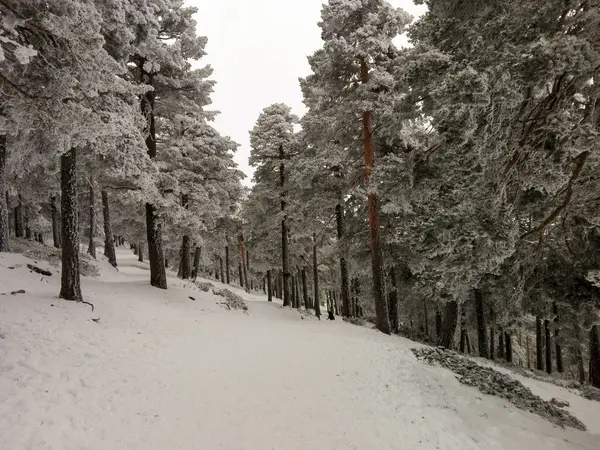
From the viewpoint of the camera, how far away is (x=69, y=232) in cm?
1018

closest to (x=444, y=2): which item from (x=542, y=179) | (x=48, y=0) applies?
(x=542, y=179)

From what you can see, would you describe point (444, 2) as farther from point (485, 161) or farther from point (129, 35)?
point (129, 35)

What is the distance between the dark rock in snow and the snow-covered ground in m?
0.48

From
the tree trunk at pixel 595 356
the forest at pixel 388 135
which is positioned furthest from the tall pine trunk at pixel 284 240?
the tree trunk at pixel 595 356

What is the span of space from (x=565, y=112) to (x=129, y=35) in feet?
35.0

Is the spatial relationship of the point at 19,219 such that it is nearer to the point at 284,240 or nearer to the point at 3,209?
the point at 3,209

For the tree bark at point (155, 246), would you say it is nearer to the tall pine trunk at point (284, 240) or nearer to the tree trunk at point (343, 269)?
the tall pine trunk at point (284, 240)

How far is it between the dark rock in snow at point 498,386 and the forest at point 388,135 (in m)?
2.29

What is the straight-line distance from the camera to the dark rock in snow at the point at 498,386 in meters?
9.07

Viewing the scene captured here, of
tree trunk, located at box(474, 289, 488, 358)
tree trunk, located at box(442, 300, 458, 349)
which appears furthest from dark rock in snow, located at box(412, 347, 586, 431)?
tree trunk, located at box(474, 289, 488, 358)

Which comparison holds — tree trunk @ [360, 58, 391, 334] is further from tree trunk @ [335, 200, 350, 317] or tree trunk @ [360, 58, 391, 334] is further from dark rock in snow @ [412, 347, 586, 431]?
tree trunk @ [335, 200, 350, 317]

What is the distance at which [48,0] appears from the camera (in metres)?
7.19

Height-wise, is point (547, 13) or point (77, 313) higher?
point (547, 13)

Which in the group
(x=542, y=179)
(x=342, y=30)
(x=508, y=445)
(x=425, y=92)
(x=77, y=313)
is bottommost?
(x=508, y=445)
